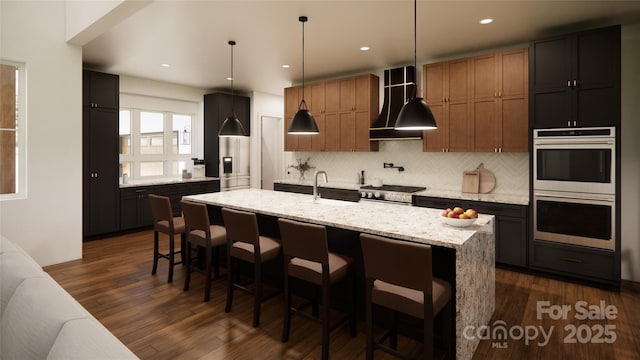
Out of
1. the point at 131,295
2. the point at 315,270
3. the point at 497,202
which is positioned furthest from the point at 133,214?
the point at 497,202

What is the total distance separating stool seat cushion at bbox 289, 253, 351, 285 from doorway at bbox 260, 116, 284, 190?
570cm

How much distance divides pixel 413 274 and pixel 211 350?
157 centimetres

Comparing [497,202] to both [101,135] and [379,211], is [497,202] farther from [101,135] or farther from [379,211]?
[101,135]

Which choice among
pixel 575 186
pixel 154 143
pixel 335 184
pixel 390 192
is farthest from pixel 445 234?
pixel 154 143

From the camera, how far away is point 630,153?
3.87 meters

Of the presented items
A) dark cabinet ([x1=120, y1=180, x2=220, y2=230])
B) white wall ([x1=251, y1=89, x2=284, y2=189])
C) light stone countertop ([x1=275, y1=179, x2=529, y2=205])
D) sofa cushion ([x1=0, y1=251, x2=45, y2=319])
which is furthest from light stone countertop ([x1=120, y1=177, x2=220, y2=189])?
sofa cushion ([x1=0, y1=251, x2=45, y2=319])

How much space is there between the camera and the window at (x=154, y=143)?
6.54 metres

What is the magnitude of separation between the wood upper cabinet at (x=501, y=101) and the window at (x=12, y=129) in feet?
17.8

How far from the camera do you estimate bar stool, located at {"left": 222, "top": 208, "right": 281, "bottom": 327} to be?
9.23ft

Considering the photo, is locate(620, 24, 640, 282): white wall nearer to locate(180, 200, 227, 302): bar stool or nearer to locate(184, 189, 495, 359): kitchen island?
locate(184, 189, 495, 359): kitchen island

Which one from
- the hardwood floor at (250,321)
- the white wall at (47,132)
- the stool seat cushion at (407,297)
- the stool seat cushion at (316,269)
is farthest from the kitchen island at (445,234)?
the white wall at (47,132)

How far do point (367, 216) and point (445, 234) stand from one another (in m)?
0.73

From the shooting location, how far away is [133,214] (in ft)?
19.6

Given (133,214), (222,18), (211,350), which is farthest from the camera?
(133,214)
